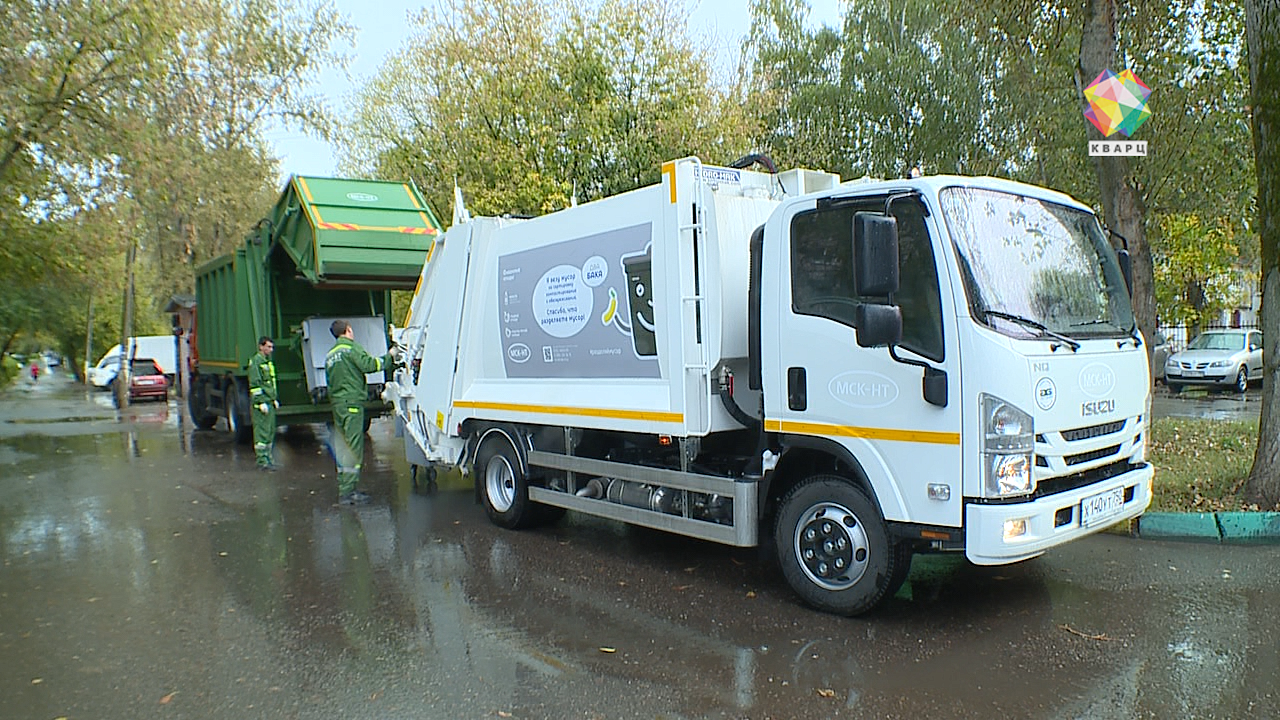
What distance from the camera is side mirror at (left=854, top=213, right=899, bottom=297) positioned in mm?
4312

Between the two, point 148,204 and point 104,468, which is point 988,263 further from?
point 148,204

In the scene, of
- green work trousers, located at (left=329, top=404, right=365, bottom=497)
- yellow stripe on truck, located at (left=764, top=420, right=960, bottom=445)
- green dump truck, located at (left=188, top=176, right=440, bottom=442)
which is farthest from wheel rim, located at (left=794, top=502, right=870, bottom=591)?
green dump truck, located at (left=188, top=176, right=440, bottom=442)

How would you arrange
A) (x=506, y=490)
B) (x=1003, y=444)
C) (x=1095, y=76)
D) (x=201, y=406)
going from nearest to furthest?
(x=1003, y=444), (x=506, y=490), (x=1095, y=76), (x=201, y=406)

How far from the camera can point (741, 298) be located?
5590 millimetres

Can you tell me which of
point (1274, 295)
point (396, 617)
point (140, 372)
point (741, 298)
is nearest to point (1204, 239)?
point (1274, 295)

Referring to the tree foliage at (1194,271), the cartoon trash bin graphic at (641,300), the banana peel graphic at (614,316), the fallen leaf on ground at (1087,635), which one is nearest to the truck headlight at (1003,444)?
the fallen leaf on ground at (1087,635)

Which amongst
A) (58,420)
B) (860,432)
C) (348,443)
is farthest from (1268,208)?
(58,420)

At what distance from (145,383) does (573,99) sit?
19053 mm

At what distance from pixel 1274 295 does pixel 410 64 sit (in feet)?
58.0

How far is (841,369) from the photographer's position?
4855 millimetres

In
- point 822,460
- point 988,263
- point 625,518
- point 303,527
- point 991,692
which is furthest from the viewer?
point 303,527

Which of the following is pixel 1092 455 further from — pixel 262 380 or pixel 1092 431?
pixel 262 380

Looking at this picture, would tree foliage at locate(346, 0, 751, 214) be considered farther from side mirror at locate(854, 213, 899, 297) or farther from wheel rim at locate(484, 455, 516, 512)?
side mirror at locate(854, 213, 899, 297)

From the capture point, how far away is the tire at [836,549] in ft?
15.7
